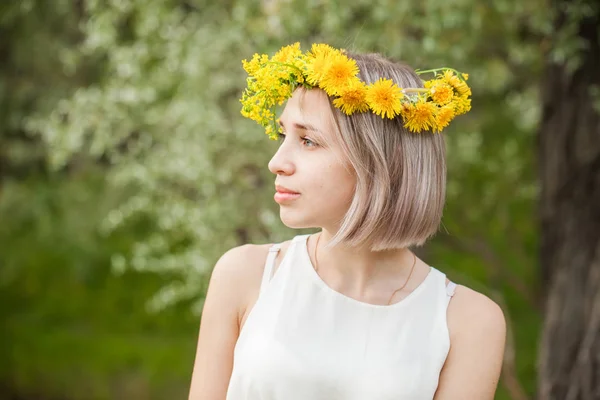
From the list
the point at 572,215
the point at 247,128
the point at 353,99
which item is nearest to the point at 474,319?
the point at 353,99

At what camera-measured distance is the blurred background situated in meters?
4.17

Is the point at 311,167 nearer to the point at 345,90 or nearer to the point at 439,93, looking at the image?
the point at 345,90

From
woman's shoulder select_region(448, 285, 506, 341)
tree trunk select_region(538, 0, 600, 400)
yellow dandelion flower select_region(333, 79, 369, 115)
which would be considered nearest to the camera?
yellow dandelion flower select_region(333, 79, 369, 115)

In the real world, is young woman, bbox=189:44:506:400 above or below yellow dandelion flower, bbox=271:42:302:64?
below

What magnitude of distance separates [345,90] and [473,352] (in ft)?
2.22

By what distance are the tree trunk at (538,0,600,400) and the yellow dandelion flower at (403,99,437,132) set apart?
2238 mm

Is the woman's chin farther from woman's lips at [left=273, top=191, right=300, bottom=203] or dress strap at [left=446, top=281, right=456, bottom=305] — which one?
dress strap at [left=446, top=281, right=456, bottom=305]

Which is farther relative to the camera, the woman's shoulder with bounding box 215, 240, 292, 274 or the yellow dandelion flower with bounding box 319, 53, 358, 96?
the woman's shoulder with bounding box 215, 240, 292, 274

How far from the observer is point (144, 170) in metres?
4.63

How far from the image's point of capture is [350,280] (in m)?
2.15

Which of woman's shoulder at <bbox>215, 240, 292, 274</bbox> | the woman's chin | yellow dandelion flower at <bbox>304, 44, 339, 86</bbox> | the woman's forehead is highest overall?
yellow dandelion flower at <bbox>304, 44, 339, 86</bbox>

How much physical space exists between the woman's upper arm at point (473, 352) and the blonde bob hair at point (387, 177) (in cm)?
21

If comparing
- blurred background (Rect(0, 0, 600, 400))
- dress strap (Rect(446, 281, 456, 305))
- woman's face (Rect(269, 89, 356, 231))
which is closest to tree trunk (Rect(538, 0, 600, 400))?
blurred background (Rect(0, 0, 600, 400))

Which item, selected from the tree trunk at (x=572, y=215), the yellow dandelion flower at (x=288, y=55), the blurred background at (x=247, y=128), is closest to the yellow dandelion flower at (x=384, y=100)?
the yellow dandelion flower at (x=288, y=55)
